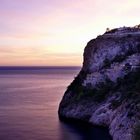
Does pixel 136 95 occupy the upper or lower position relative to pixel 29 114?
upper

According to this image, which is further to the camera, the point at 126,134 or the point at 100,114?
the point at 100,114

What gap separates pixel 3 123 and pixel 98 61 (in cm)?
2952

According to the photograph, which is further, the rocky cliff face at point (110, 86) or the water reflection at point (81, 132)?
the water reflection at point (81, 132)

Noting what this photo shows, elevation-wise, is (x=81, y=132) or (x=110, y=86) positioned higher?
(x=110, y=86)

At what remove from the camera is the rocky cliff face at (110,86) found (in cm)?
7588

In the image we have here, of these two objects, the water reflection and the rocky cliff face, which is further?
the water reflection

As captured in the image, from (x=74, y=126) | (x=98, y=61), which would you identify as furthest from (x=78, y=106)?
(x=98, y=61)

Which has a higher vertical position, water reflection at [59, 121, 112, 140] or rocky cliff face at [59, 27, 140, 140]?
rocky cliff face at [59, 27, 140, 140]

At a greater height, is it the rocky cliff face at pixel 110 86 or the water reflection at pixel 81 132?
the rocky cliff face at pixel 110 86

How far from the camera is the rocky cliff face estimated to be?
2987 inches

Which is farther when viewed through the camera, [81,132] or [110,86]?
[110,86]

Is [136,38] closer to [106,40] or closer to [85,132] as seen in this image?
[106,40]

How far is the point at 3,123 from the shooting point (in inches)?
3674

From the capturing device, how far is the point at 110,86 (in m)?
94.2
